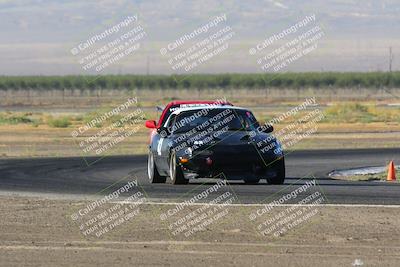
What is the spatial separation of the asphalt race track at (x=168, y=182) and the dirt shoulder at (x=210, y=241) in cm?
240

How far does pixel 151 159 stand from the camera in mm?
23141

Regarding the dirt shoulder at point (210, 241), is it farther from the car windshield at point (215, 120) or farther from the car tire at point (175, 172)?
the car windshield at point (215, 120)

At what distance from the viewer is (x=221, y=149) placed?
21.0 m

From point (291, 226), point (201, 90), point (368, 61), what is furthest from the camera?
point (368, 61)

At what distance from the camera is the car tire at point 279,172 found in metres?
21.5

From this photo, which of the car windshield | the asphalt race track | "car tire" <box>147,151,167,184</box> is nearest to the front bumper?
the asphalt race track

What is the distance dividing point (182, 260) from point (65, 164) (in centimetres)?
1761

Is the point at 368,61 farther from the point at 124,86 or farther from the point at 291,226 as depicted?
the point at 291,226

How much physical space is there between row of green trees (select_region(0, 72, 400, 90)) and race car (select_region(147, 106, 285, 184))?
135 meters

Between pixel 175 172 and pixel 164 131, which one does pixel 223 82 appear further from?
pixel 175 172

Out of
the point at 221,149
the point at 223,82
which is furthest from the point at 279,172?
the point at 223,82

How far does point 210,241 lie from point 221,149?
283 inches

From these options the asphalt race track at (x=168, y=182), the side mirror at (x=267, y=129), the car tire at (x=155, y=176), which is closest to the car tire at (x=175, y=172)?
the asphalt race track at (x=168, y=182)

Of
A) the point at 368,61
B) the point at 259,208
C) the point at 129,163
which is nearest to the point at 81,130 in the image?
the point at 129,163
